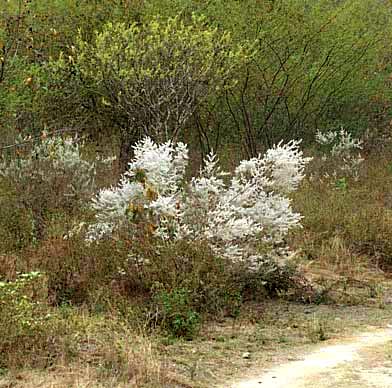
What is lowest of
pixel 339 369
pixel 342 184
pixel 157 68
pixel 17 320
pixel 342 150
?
pixel 339 369

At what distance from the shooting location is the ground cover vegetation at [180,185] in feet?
26.0

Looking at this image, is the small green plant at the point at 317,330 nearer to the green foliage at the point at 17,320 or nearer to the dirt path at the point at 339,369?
the dirt path at the point at 339,369

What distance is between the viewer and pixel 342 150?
19578 millimetres

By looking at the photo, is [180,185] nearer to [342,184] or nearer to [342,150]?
[342,184]

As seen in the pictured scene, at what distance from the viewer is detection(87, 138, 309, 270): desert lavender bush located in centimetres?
919

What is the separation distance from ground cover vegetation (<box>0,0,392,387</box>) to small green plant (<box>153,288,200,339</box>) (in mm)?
21

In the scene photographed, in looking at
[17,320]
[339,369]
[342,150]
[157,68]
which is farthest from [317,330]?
[342,150]

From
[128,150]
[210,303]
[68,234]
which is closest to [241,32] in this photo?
[128,150]

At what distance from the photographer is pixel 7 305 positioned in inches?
276

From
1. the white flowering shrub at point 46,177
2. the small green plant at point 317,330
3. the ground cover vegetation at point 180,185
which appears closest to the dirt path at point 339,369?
the small green plant at point 317,330

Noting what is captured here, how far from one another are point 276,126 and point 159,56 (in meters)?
6.67

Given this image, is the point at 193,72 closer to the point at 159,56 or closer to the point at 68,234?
the point at 159,56

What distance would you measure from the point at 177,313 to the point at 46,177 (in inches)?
176

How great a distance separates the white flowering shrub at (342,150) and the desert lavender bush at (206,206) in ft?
29.1
